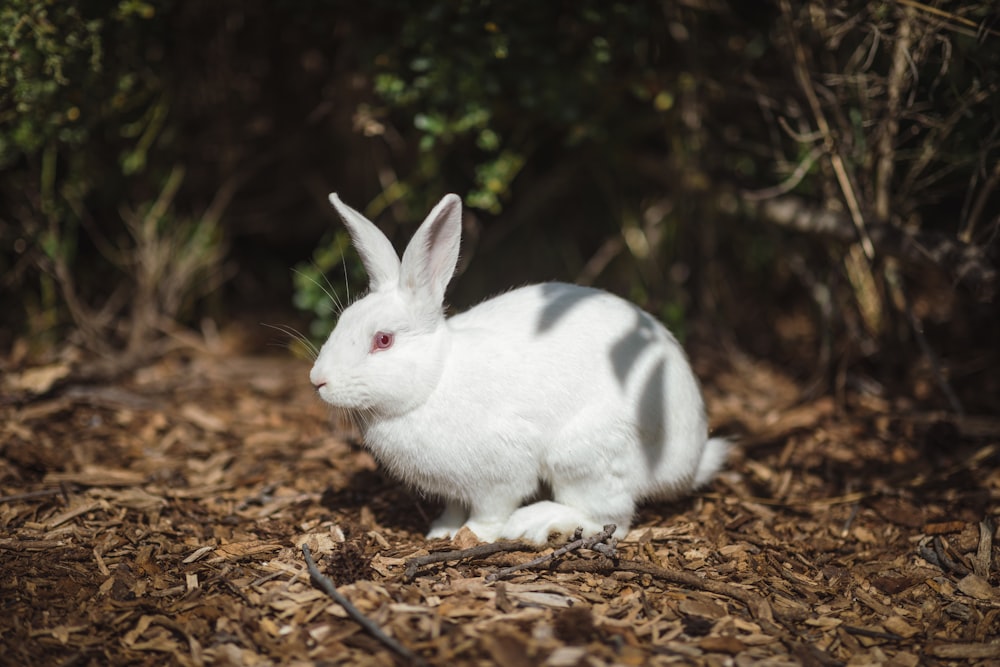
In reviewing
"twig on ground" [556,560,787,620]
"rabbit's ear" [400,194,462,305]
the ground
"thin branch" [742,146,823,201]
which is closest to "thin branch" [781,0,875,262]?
"thin branch" [742,146,823,201]

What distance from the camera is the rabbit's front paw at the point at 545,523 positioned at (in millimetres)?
3527

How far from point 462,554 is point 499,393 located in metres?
0.69

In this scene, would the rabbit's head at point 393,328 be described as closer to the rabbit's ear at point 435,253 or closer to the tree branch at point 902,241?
the rabbit's ear at point 435,253

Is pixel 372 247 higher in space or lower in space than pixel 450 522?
higher

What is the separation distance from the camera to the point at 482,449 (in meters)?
Result: 3.42

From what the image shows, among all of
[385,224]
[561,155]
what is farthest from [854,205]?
[385,224]

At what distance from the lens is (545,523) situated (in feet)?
11.7

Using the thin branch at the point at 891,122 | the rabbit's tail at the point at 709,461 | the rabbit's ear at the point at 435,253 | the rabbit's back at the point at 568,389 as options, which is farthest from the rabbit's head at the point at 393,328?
the thin branch at the point at 891,122

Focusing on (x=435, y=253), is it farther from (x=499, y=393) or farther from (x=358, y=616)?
(x=358, y=616)

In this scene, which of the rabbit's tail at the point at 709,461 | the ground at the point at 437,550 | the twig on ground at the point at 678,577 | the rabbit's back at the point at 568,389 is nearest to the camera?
the ground at the point at 437,550

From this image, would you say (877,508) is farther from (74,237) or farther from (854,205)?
(74,237)

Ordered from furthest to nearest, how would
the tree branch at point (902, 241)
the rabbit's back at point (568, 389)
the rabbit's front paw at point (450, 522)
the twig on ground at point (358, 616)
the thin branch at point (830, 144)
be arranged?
the thin branch at point (830, 144) < the tree branch at point (902, 241) < the rabbit's front paw at point (450, 522) < the rabbit's back at point (568, 389) < the twig on ground at point (358, 616)

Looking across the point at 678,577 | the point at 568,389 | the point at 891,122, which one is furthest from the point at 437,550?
the point at 891,122

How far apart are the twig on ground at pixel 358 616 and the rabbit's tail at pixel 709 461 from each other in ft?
5.99
